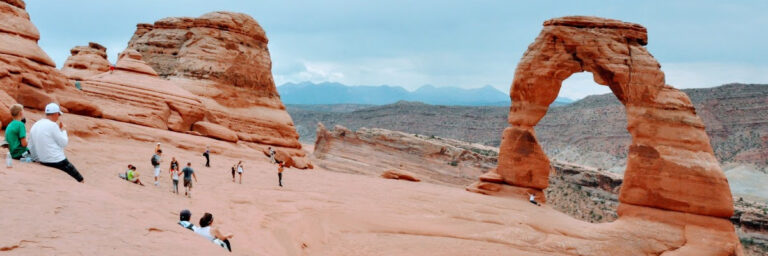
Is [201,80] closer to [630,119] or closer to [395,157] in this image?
[395,157]

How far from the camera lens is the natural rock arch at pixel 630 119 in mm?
17531

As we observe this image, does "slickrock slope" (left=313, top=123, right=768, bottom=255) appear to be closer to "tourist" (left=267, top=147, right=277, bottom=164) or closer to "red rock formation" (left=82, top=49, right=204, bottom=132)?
"tourist" (left=267, top=147, right=277, bottom=164)

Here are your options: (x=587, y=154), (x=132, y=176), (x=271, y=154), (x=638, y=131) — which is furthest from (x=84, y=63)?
(x=587, y=154)

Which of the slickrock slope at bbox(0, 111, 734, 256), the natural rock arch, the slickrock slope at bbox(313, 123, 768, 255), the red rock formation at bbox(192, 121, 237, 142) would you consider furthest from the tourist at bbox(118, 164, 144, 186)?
the slickrock slope at bbox(313, 123, 768, 255)

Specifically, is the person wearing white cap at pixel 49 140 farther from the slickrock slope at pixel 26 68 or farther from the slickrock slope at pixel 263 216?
the slickrock slope at pixel 26 68

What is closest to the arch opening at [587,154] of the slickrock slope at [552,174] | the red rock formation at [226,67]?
the slickrock slope at [552,174]

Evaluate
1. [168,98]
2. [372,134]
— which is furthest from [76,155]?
[372,134]

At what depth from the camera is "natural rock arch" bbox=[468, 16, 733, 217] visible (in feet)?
57.5

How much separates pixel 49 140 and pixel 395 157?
107 feet

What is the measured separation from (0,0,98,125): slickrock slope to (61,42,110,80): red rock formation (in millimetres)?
13277

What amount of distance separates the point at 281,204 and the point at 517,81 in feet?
40.5

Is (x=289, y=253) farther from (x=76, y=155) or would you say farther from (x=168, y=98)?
(x=168, y=98)

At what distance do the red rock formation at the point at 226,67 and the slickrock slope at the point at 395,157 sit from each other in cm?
603

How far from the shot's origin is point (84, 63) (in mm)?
34688
